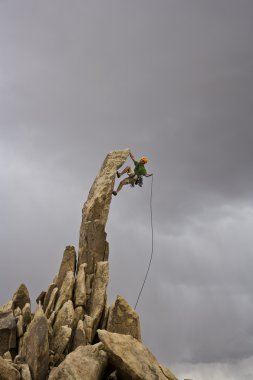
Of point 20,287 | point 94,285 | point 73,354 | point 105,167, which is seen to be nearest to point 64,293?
point 94,285

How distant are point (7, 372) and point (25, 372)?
2.27 metres

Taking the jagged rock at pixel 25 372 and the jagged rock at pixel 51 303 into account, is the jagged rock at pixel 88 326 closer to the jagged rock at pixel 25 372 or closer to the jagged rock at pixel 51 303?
the jagged rock at pixel 51 303

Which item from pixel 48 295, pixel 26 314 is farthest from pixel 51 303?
pixel 26 314

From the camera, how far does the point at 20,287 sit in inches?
1994

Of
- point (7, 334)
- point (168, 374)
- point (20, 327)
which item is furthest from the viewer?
point (20, 327)

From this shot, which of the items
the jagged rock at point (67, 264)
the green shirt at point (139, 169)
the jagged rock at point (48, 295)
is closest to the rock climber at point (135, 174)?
the green shirt at point (139, 169)

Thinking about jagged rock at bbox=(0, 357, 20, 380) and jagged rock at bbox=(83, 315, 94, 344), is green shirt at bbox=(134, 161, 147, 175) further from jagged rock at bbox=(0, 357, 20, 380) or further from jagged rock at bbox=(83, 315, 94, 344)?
jagged rock at bbox=(0, 357, 20, 380)

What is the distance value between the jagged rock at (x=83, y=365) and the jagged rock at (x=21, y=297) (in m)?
17.2

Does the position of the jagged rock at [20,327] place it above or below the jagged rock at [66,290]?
below

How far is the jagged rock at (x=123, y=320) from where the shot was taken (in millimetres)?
43938

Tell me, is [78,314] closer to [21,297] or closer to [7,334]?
[7,334]

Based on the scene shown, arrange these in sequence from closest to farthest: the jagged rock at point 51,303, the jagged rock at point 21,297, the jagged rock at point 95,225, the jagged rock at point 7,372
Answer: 1. the jagged rock at point 7,372
2. the jagged rock at point 51,303
3. the jagged rock at point 21,297
4. the jagged rock at point 95,225

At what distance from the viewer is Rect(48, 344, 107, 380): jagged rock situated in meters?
31.6

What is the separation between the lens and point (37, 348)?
1441 inches
